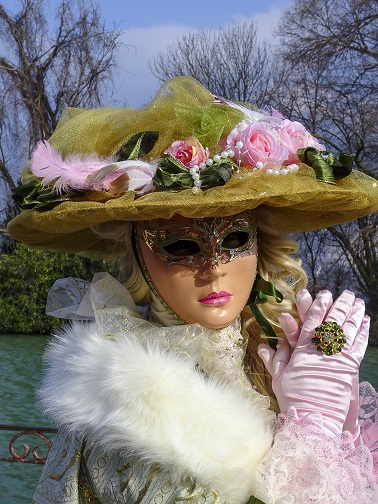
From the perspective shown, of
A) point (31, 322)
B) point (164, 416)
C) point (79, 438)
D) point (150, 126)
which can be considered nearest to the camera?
point (164, 416)

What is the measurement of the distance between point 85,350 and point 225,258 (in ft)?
1.32

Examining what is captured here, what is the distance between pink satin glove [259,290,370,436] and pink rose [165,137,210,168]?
1.45ft

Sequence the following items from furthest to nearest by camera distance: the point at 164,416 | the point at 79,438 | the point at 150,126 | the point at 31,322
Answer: the point at 31,322
the point at 150,126
the point at 79,438
the point at 164,416

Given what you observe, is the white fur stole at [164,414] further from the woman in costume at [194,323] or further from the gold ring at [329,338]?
the gold ring at [329,338]

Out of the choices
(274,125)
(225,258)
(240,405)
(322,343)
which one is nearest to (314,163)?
(274,125)

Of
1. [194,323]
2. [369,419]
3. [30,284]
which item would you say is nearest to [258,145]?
[194,323]

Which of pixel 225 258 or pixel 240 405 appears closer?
pixel 240 405

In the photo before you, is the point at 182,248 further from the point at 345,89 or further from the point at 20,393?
the point at 345,89

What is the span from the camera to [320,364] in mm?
1754

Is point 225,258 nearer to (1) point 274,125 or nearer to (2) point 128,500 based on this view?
(1) point 274,125

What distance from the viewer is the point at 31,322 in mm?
12344

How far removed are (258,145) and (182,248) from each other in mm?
305

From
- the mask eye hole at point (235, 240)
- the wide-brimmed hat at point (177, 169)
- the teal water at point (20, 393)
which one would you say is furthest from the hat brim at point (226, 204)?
the teal water at point (20, 393)

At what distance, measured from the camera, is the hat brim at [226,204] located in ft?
5.34
